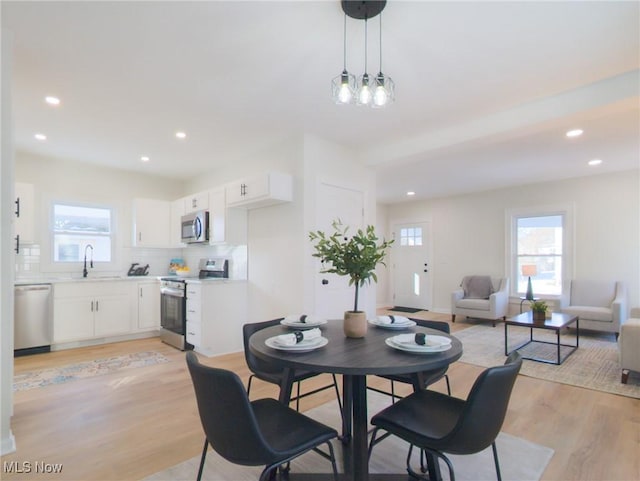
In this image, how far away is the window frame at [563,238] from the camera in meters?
5.71

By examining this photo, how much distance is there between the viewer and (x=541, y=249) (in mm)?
6070

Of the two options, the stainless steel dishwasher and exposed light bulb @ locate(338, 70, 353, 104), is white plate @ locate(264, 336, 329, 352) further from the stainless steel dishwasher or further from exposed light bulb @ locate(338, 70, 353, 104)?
the stainless steel dishwasher

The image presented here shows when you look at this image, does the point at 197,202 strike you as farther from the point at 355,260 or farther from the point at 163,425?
the point at 355,260

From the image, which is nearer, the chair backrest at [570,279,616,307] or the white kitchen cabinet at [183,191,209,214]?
the white kitchen cabinet at [183,191,209,214]

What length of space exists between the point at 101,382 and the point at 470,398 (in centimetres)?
333

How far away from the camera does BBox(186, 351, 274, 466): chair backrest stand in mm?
1226

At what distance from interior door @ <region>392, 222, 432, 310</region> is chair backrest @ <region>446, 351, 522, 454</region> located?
637 centimetres

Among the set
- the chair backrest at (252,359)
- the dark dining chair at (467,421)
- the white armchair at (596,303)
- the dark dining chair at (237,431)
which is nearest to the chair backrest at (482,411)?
the dark dining chair at (467,421)

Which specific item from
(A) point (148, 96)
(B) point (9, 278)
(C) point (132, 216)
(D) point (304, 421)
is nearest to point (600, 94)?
(D) point (304, 421)

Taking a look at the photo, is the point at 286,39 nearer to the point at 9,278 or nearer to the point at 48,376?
the point at 9,278

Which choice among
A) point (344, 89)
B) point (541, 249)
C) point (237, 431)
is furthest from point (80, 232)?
point (541, 249)

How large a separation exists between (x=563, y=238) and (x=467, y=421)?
581cm

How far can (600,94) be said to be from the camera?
8.67 ft

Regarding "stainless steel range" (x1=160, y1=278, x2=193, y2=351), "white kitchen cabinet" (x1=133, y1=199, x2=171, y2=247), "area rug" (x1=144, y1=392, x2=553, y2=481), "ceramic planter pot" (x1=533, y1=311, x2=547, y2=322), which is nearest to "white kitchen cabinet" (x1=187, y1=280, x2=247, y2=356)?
"stainless steel range" (x1=160, y1=278, x2=193, y2=351)
